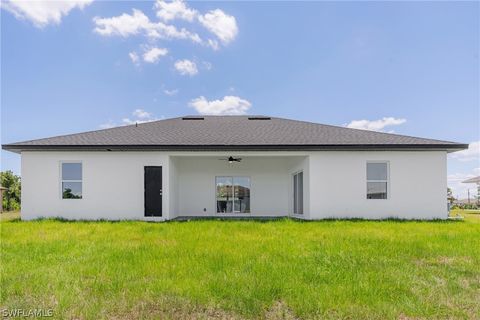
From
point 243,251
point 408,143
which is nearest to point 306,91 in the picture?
point 408,143

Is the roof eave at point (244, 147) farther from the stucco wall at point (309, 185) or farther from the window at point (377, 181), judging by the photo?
the window at point (377, 181)

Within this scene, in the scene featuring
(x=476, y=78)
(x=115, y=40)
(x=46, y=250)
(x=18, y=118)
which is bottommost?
(x=46, y=250)

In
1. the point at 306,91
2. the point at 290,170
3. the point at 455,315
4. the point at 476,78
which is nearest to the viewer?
the point at 455,315

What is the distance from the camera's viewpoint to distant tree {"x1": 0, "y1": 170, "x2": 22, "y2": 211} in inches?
993

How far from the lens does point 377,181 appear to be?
13.3m

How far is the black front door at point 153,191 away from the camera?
13180mm

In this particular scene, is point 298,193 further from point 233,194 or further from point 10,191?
point 10,191

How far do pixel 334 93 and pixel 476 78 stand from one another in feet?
20.9

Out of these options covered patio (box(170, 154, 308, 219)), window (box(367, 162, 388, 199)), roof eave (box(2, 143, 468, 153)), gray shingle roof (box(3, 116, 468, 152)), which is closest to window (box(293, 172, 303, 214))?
covered patio (box(170, 154, 308, 219))

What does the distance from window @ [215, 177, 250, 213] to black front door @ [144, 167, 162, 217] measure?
3.96 meters

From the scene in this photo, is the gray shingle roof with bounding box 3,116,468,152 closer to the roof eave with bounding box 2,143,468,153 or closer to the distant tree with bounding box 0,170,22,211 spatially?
the roof eave with bounding box 2,143,468,153

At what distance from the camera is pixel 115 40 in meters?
13.5

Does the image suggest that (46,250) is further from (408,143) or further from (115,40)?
(408,143)

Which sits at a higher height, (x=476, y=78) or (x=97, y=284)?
(x=476, y=78)
